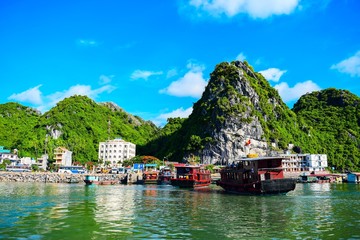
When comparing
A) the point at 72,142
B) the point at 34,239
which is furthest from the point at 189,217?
the point at 72,142

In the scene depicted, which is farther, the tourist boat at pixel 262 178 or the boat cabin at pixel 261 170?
the boat cabin at pixel 261 170

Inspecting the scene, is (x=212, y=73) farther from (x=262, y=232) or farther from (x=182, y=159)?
(x=262, y=232)

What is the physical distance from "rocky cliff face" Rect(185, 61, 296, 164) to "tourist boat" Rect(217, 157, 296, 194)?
7916 cm

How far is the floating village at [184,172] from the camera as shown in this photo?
4756 centimetres

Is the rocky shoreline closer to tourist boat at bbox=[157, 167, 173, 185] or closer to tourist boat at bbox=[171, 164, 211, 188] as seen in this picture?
tourist boat at bbox=[157, 167, 173, 185]

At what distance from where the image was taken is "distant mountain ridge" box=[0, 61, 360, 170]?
137m

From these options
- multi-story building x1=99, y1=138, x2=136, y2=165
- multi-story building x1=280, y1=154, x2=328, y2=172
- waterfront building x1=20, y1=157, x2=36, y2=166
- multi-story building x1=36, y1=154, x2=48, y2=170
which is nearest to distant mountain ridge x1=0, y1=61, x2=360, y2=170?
multi-story building x1=99, y1=138, x2=136, y2=165

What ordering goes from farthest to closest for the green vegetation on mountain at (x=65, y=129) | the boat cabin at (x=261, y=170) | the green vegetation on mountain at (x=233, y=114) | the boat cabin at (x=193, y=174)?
the green vegetation on mountain at (x=65, y=129), the green vegetation on mountain at (x=233, y=114), the boat cabin at (x=193, y=174), the boat cabin at (x=261, y=170)

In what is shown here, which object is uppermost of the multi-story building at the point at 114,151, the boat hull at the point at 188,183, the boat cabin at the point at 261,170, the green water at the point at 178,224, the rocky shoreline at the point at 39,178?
the multi-story building at the point at 114,151

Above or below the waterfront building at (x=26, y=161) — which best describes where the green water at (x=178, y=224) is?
below

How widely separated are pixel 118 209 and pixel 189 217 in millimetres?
8573

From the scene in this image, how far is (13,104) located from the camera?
184 meters

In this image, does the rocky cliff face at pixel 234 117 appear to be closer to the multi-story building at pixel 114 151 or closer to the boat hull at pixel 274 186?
the multi-story building at pixel 114 151

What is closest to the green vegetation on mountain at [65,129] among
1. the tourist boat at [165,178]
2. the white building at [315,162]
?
the tourist boat at [165,178]
